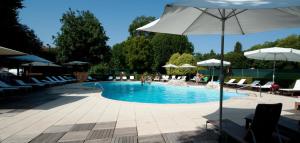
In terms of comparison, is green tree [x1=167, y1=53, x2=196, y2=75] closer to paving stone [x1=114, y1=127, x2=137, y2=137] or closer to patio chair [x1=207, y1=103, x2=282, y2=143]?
paving stone [x1=114, y1=127, x2=137, y2=137]

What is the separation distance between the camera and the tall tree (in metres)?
14.5

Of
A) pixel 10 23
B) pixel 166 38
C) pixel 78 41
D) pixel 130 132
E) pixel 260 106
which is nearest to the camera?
pixel 260 106

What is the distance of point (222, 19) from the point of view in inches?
158

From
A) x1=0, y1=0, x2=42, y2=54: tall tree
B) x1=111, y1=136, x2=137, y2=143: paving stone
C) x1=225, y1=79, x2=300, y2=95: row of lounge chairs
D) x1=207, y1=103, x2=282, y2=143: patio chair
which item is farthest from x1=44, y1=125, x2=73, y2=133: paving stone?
x1=0, y1=0, x2=42, y2=54: tall tree

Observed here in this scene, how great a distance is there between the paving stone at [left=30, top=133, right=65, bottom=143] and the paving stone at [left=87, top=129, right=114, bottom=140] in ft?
2.14

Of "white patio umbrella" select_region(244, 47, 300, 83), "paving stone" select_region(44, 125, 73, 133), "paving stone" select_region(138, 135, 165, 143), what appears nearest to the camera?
"paving stone" select_region(138, 135, 165, 143)

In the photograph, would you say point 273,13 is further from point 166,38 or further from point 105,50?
point 166,38

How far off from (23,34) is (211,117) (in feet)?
51.4

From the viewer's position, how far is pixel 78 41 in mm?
30359

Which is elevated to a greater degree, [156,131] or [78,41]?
[78,41]

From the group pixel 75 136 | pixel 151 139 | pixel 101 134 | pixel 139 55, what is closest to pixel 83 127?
pixel 75 136

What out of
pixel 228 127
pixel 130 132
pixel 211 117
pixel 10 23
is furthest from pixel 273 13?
pixel 10 23

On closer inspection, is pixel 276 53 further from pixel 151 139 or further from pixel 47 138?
pixel 47 138

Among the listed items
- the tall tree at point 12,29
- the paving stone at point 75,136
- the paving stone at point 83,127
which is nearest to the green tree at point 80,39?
the tall tree at point 12,29
